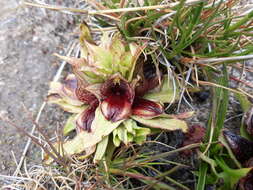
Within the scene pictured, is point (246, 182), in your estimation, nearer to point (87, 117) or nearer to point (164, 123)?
point (164, 123)

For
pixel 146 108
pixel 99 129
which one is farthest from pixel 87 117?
pixel 146 108

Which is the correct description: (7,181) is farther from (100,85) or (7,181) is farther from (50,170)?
(100,85)

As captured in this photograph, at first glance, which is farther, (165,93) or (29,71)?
(29,71)

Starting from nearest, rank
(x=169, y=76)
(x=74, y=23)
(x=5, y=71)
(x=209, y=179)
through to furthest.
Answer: (x=209, y=179), (x=169, y=76), (x=5, y=71), (x=74, y=23)

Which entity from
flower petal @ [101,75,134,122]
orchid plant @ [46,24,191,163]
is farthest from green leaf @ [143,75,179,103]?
flower petal @ [101,75,134,122]

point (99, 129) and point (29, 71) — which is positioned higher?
point (29, 71)

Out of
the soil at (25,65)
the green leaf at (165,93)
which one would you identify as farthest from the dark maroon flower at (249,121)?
the soil at (25,65)

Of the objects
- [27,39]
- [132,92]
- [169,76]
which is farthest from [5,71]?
[169,76]

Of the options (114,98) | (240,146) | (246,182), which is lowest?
(246,182)
